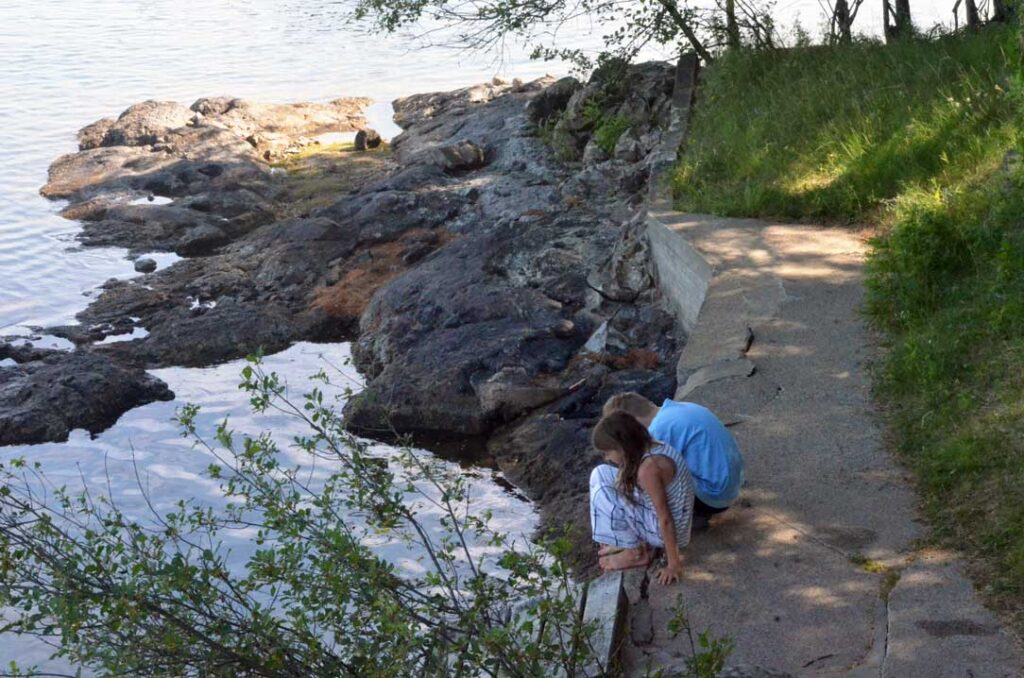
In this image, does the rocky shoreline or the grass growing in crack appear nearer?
the rocky shoreline

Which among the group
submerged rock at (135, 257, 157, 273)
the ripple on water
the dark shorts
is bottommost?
Result: the ripple on water

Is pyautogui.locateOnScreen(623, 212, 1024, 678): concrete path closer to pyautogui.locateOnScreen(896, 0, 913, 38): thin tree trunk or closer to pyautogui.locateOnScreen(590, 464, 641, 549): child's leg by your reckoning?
pyautogui.locateOnScreen(590, 464, 641, 549): child's leg

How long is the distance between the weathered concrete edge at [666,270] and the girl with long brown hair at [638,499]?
0.85 ft

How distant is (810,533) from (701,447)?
0.66m

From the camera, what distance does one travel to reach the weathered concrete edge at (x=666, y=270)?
17.7ft

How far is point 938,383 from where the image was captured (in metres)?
7.22

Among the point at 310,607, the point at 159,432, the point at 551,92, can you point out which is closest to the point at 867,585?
the point at 310,607

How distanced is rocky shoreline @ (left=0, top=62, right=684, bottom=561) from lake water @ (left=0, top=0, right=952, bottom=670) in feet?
1.41

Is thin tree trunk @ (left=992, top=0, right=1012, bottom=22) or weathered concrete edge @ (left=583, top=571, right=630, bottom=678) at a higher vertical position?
thin tree trunk @ (left=992, top=0, right=1012, bottom=22)

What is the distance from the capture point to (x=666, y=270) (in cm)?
1080

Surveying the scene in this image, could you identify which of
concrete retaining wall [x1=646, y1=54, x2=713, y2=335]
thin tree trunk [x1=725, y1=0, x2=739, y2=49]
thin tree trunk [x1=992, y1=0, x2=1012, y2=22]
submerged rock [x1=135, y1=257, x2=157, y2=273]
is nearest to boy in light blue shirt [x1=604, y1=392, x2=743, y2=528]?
concrete retaining wall [x1=646, y1=54, x2=713, y2=335]

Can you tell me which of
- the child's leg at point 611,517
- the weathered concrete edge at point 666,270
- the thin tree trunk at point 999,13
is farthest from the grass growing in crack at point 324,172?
the child's leg at point 611,517

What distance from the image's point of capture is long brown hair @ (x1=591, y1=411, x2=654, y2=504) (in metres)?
5.84

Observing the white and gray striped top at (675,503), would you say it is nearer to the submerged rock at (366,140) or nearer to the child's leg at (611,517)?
→ the child's leg at (611,517)
